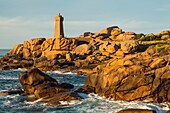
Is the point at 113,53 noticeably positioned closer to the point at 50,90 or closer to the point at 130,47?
the point at 130,47

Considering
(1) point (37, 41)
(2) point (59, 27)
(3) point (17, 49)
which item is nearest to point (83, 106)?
(1) point (37, 41)

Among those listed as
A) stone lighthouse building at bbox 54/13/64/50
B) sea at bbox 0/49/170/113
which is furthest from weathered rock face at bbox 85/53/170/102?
stone lighthouse building at bbox 54/13/64/50

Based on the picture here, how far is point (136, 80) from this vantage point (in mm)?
24844

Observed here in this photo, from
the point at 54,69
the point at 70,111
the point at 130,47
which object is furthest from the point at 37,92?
the point at 130,47

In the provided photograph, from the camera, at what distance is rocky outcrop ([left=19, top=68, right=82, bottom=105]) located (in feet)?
81.0

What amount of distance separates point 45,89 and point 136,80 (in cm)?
829

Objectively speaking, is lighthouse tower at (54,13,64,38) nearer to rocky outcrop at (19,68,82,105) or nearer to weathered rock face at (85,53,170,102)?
rocky outcrop at (19,68,82,105)

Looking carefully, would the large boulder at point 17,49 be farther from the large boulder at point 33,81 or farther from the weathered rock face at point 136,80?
the weathered rock face at point 136,80

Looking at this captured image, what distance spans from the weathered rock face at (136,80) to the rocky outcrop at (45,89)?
2.98 metres

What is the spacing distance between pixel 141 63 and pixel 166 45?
1921 inches

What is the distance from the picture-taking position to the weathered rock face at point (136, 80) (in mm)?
24375

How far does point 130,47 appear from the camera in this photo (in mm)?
67938

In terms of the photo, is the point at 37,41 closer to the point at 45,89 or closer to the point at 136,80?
the point at 45,89

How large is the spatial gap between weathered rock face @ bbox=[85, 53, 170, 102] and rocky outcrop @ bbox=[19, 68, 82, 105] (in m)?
2.98
